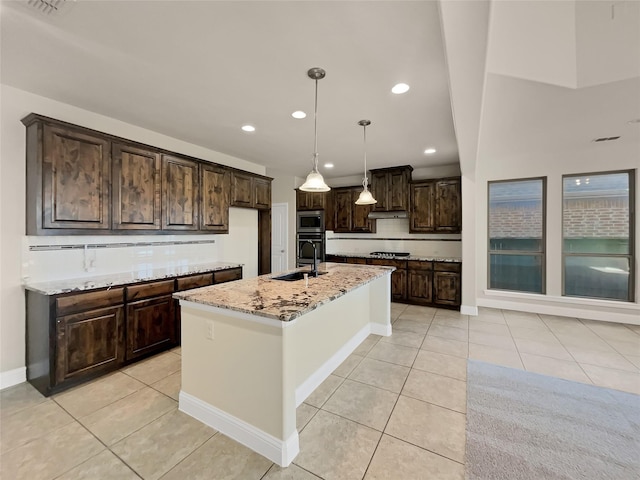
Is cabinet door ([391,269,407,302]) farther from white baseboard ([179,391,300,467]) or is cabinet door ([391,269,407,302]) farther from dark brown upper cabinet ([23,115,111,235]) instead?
dark brown upper cabinet ([23,115,111,235])

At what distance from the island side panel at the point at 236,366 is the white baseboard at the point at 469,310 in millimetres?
3952

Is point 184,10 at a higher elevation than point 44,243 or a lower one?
higher

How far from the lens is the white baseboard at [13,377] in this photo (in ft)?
7.91

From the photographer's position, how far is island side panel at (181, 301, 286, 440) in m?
1.67

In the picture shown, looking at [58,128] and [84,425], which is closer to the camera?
[84,425]

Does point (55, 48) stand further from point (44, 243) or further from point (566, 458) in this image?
point (566, 458)

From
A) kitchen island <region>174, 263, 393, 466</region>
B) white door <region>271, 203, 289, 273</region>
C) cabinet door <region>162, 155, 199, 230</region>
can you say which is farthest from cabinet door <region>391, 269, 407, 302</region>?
cabinet door <region>162, 155, 199, 230</region>

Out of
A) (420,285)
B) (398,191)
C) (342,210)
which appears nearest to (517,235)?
(420,285)

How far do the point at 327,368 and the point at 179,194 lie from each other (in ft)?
9.16

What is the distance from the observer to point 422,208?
5.20 m

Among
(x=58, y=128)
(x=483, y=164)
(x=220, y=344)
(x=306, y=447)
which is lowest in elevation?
(x=306, y=447)

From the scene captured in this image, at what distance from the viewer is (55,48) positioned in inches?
77.4

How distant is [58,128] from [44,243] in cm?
111

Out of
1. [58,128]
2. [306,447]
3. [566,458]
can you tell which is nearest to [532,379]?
[566,458]
